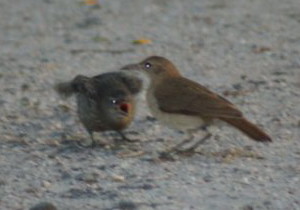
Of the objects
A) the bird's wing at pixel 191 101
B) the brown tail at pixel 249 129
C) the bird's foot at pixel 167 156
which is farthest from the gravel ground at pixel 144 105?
the bird's wing at pixel 191 101

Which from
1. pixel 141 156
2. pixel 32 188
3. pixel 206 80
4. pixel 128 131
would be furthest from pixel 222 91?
pixel 32 188

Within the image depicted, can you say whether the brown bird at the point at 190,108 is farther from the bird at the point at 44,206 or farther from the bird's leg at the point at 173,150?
the bird at the point at 44,206

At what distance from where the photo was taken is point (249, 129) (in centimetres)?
1114

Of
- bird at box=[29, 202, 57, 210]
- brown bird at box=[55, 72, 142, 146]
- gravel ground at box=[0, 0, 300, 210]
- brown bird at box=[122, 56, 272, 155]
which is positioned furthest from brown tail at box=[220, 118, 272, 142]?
bird at box=[29, 202, 57, 210]

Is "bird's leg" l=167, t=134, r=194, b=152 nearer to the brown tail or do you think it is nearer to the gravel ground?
the gravel ground

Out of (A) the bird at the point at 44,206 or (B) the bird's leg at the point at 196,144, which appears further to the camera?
(B) the bird's leg at the point at 196,144

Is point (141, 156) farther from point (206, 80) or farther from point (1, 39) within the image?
point (1, 39)

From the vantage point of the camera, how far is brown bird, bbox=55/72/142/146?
11.8 meters

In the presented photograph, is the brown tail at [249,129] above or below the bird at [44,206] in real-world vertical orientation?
above

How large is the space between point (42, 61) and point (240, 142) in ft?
15.1

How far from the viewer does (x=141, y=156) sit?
1135 cm

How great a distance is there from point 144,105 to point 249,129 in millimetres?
2700

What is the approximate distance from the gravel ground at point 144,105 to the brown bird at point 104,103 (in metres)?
0.23

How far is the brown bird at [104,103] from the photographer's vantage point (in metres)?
11.8
